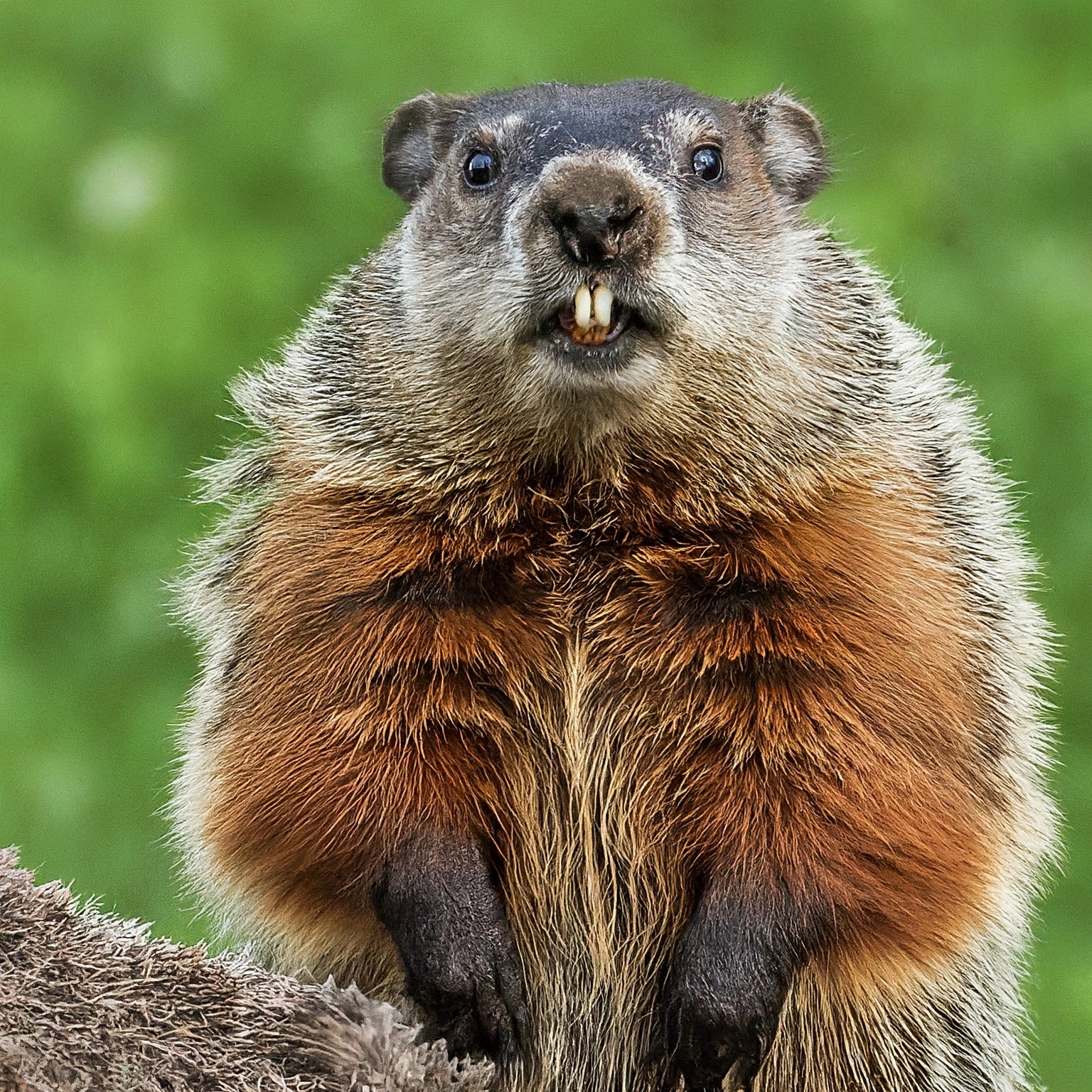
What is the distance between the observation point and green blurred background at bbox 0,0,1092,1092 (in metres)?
6.32

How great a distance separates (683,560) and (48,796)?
10.6 ft

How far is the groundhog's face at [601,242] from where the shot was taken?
10.3ft

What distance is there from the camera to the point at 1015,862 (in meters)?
3.47

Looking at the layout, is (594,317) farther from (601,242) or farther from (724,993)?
(724,993)

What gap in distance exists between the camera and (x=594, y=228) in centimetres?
305

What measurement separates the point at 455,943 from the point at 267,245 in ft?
15.2

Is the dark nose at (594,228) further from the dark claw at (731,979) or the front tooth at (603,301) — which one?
the dark claw at (731,979)

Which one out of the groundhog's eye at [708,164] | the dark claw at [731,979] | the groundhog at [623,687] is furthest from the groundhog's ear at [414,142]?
the dark claw at [731,979]

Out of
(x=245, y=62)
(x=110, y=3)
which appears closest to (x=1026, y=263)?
(x=245, y=62)

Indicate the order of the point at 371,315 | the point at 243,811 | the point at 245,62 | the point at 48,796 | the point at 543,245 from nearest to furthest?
the point at 543,245, the point at 243,811, the point at 371,315, the point at 48,796, the point at 245,62

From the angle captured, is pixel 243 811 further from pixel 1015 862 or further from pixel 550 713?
pixel 1015 862

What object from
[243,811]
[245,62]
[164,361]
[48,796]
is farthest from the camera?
[245,62]

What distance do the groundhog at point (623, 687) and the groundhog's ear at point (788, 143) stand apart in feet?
1.40

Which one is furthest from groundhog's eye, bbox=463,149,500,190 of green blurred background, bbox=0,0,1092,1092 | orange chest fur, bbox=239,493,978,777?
green blurred background, bbox=0,0,1092,1092
